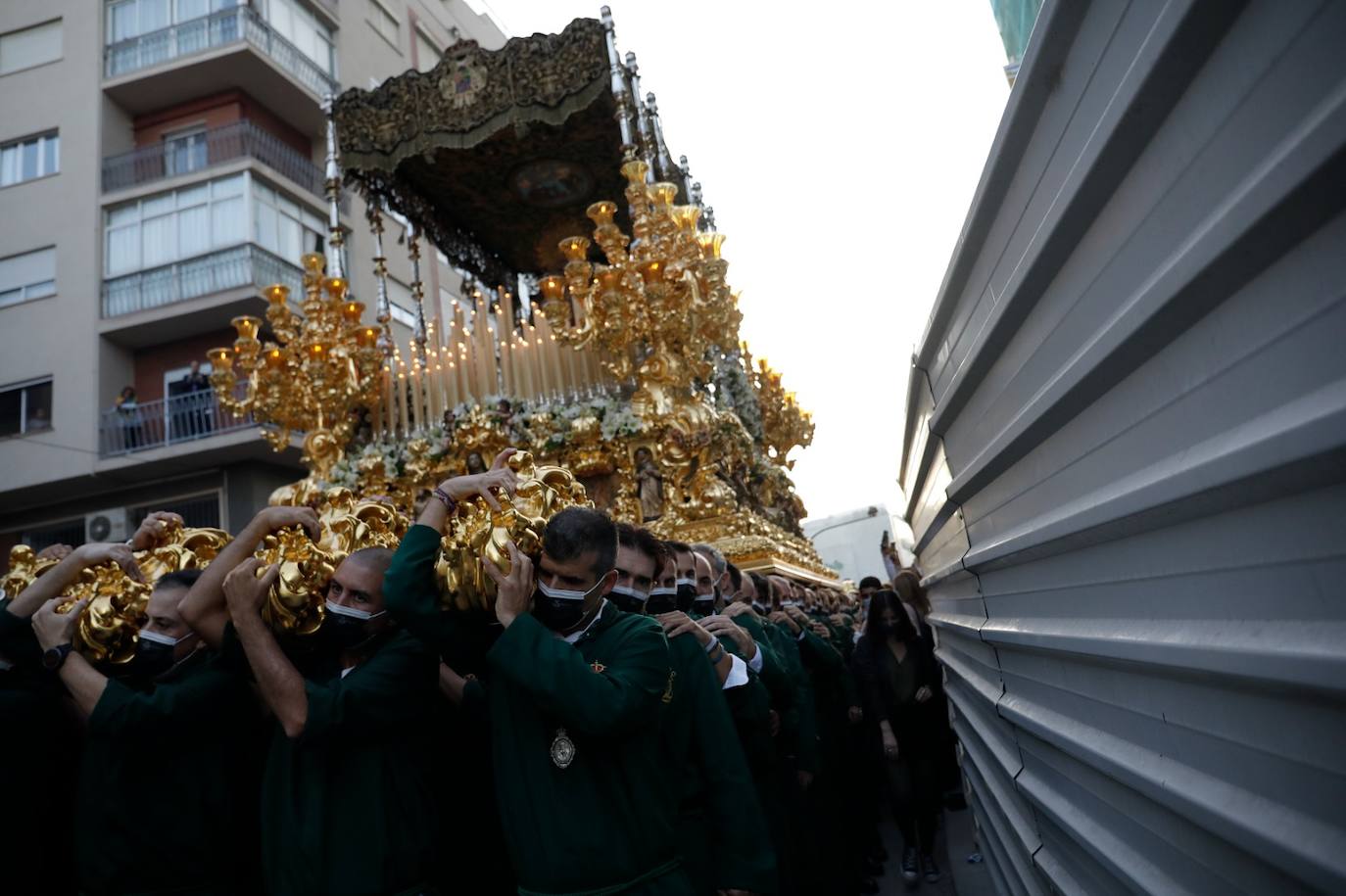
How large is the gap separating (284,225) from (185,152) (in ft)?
8.58

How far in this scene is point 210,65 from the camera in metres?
18.3

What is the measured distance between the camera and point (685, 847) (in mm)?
2611

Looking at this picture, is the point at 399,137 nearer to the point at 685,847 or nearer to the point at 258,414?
the point at 258,414

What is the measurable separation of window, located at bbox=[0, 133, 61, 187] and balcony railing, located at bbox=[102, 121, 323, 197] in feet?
4.69

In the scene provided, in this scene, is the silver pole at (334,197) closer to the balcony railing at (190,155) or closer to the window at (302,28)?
the balcony railing at (190,155)

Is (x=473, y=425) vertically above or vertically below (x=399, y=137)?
below

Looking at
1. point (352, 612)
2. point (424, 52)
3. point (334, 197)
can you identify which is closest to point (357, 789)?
point (352, 612)

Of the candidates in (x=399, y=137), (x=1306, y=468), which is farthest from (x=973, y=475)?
(x=399, y=137)

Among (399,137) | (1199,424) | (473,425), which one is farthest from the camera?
(399,137)

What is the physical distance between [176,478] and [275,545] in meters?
17.3

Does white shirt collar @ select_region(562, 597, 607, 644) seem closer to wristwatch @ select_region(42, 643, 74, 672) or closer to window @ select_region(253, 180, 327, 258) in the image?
wristwatch @ select_region(42, 643, 74, 672)

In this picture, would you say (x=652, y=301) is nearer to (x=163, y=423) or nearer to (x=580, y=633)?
(x=580, y=633)

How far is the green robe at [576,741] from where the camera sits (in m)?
2.03

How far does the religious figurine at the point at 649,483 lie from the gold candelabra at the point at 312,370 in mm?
3480
